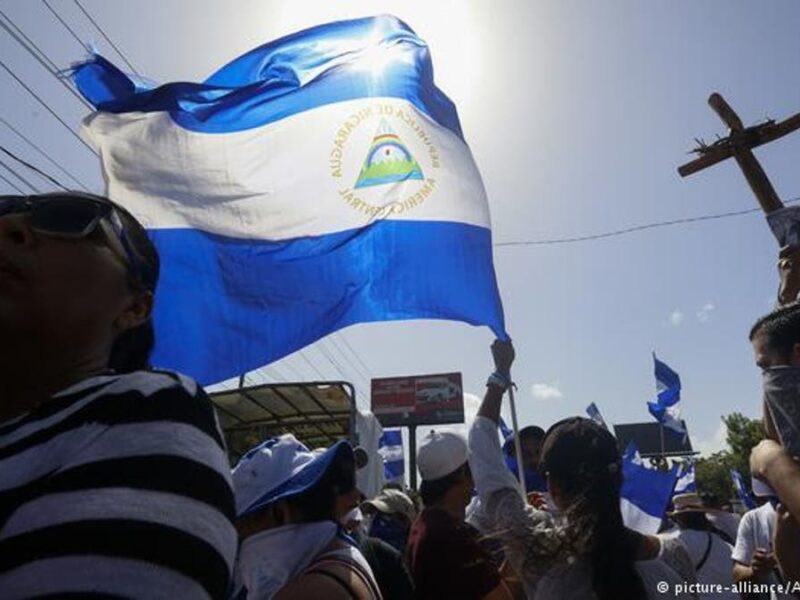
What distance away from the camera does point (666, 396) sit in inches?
449

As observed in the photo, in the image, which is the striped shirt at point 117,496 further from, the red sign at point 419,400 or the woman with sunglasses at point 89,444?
the red sign at point 419,400

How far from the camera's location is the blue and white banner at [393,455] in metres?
14.1

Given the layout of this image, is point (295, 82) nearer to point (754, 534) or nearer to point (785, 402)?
point (785, 402)

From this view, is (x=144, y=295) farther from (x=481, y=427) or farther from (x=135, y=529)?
(x=481, y=427)

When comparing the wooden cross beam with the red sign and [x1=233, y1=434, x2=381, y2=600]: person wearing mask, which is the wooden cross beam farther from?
the red sign

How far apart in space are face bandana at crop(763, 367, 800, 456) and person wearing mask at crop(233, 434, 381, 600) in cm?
133

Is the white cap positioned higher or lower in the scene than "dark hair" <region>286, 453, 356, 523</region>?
higher

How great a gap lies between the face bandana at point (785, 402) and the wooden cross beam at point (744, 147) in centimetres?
582

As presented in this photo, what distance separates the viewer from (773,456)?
1.73m

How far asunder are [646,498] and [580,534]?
1384mm

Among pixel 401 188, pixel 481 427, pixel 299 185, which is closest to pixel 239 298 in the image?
pixel 299 185

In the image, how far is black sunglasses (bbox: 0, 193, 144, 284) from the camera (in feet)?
3.63

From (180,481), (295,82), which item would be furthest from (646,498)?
(295,82)

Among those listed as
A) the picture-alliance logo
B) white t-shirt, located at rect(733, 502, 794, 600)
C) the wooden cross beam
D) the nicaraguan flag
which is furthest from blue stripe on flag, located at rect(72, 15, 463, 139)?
the wooden cross beam
